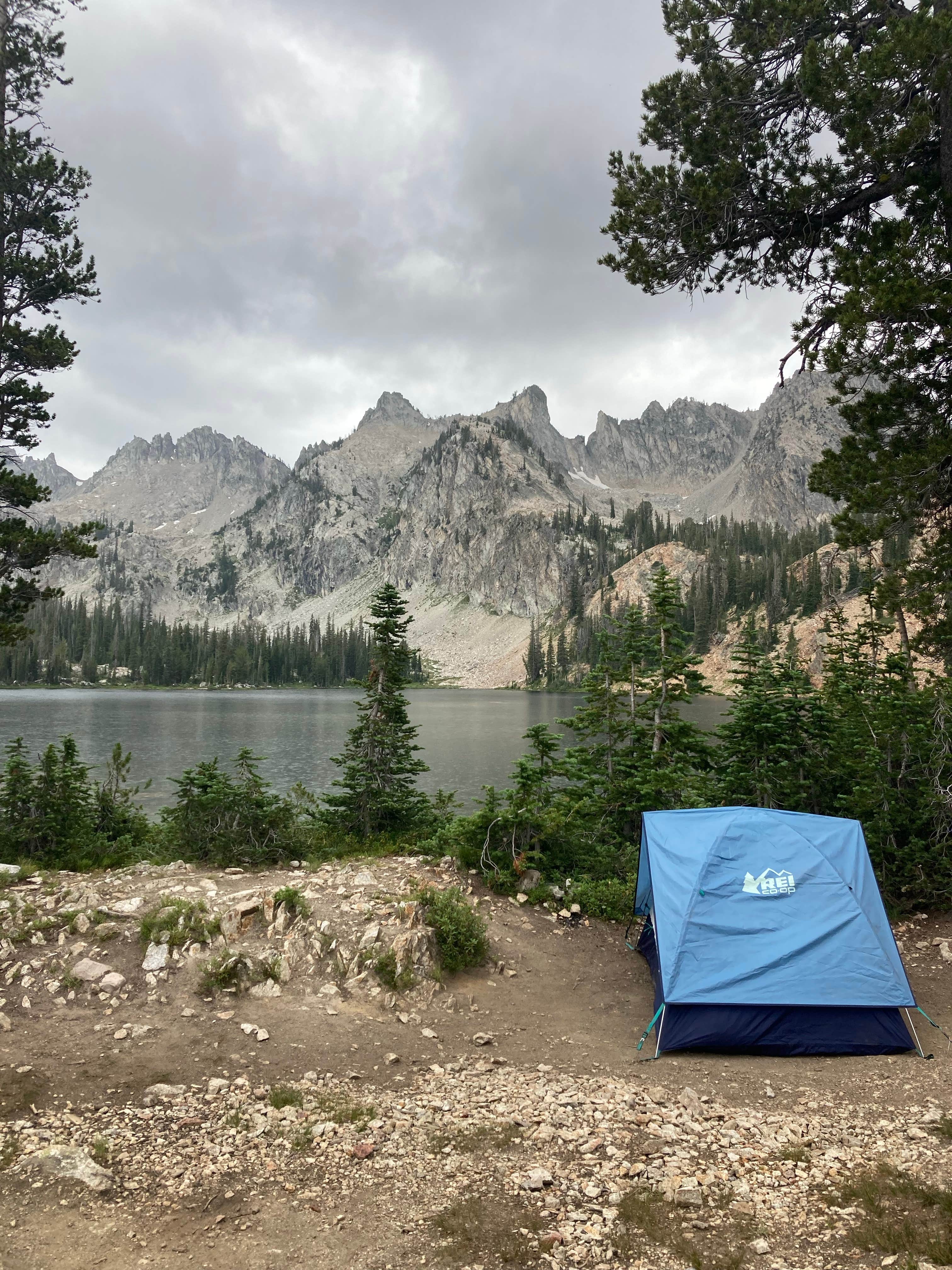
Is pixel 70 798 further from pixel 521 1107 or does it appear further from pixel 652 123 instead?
pixel 652 123

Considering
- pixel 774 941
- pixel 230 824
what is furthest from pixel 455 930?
pixel 230 824

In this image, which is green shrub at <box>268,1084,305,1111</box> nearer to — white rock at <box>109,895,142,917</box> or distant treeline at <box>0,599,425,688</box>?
white rock at <box>109,895,142,917</box>

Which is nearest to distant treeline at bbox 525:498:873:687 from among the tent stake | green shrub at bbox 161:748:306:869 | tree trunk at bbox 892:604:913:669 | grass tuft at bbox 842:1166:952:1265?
tree trunk at bbox 892:604:913:669

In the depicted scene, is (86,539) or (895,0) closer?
(895,0)

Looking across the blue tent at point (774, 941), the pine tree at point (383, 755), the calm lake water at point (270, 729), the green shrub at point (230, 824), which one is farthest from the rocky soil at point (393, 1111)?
the calm lake water at point (270, 729)

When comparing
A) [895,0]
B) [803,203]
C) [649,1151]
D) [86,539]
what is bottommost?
[649,1151]

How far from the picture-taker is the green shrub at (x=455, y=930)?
9609 millimetres

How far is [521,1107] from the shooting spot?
6.59 metres

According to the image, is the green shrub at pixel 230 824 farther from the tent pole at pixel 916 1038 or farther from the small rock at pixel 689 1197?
the tent pole at pixel 916 1038

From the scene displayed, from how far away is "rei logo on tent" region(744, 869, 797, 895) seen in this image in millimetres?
8703

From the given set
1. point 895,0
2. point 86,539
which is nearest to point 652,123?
point 895,0

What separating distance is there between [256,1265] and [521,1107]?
289cm

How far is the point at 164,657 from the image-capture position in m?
168

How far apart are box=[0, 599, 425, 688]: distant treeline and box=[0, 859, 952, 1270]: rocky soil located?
563ft
